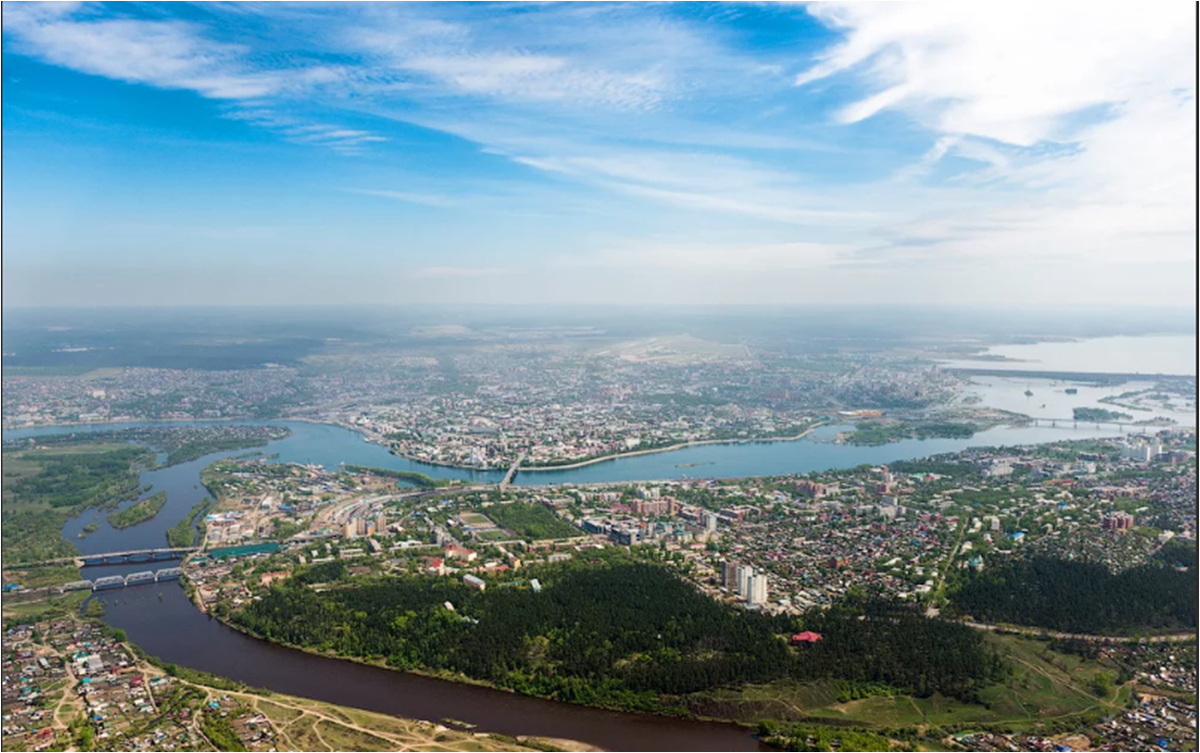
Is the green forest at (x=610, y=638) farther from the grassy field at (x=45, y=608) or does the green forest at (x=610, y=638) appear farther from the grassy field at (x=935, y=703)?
the grassy field at (x=45, y=608)

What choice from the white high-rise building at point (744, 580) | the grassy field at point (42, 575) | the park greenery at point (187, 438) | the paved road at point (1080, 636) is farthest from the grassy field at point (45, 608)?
the paved road at point (1080, 636)

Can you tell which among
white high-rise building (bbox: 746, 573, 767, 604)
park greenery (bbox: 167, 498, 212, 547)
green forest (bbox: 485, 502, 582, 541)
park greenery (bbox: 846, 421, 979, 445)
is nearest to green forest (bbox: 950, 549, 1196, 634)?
white high-rise building (bbox: 746, 573, 767, 604)

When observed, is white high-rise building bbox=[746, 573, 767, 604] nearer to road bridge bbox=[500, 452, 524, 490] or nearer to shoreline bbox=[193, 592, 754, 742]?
shoreline bbox=[193, 592, 754, 742]

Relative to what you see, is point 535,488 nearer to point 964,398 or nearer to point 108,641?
point 108,641

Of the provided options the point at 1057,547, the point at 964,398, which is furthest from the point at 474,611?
the point at 964,398

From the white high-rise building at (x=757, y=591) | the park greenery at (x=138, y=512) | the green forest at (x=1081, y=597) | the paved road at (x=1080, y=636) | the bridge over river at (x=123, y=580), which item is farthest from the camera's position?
the park greenery at (x=138, y=512)

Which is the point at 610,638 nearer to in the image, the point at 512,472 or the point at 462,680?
the point at 462,680

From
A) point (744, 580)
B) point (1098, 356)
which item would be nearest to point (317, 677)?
point (744, 580)
